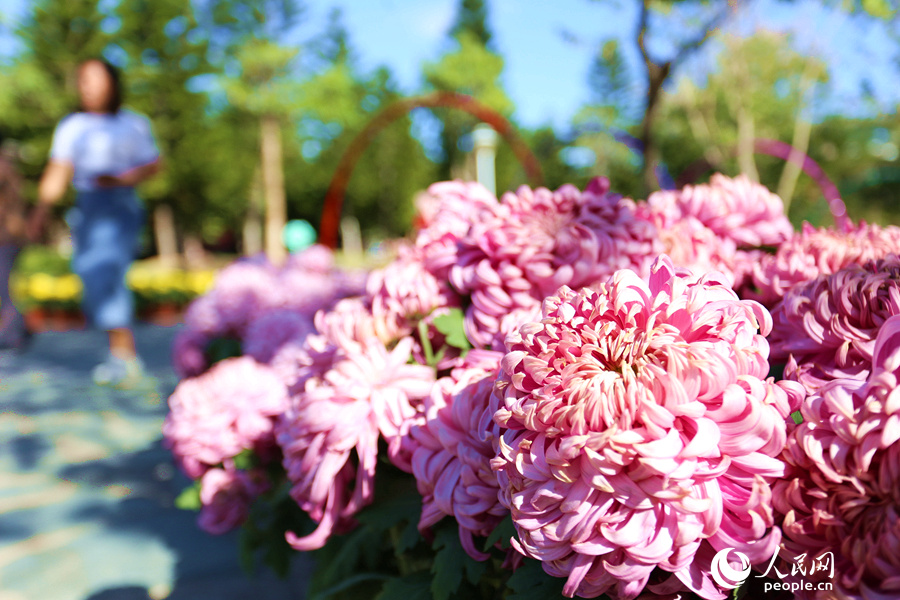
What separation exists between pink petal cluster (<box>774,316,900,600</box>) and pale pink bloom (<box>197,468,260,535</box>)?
59.3 inches

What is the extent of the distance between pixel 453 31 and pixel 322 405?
2211 inches

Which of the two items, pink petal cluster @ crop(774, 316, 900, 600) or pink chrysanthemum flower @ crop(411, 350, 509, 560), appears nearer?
pink petal cluster @ crop(774, 316, 900, 600)

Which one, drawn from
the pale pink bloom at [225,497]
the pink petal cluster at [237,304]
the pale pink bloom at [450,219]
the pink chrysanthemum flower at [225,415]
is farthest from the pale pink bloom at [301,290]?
the pale pink bloom at [450,219]

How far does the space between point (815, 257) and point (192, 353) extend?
284 cm

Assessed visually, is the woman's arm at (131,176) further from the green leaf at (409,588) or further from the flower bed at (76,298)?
the flower bed at (76,298)

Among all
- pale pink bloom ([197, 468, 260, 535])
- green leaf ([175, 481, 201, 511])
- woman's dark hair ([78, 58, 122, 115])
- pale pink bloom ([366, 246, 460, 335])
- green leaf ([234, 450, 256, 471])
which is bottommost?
green leaf ([175, 481, 201, 511])

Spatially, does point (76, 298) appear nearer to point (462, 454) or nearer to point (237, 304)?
point (237, 304)

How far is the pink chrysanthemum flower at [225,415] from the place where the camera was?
5.65ft

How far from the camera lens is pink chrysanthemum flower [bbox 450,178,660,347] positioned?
1036mm

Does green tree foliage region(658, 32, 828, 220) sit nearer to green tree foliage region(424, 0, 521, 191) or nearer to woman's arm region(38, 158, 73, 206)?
woman's arm region(38, 158, 73, 206)

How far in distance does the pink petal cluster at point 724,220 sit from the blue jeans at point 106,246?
517 centimetres

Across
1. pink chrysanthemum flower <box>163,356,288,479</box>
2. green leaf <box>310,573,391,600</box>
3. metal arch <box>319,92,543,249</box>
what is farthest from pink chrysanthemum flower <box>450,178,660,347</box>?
metal arch <box>319,92,543,249</box>

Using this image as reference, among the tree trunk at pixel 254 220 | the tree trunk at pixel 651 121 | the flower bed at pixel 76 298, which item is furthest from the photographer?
the tree trunk at pixel 254 220

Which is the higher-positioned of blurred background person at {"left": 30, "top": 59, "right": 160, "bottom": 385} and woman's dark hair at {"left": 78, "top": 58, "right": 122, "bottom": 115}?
woman's dark hair at {"left": 78, "top": 58, "right": 122, "bottom": 115}
